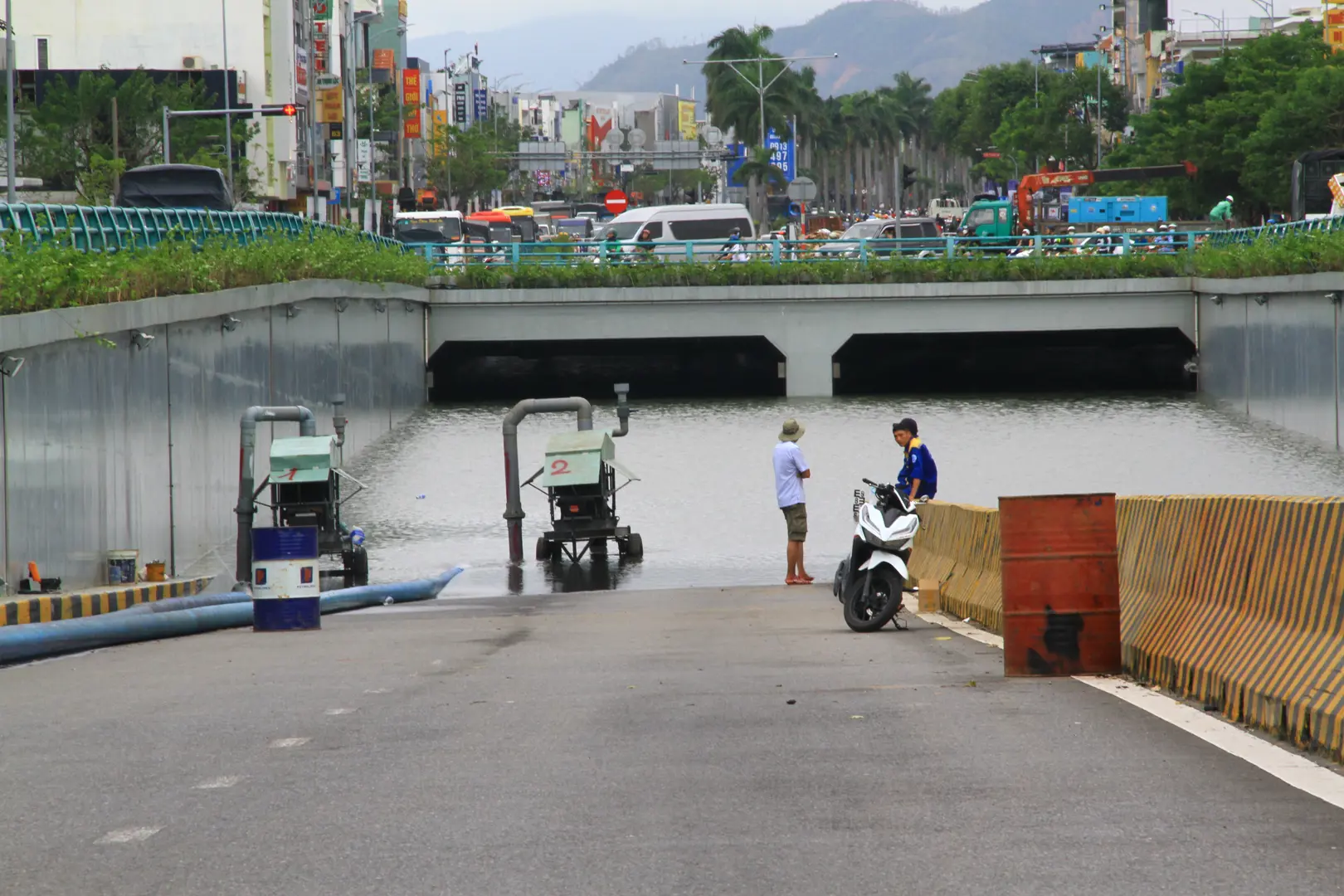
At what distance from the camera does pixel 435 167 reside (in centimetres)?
13850

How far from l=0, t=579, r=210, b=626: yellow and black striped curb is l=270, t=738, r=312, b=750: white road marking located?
605cm

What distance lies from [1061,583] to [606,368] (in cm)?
4923

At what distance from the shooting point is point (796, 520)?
20.9 metres

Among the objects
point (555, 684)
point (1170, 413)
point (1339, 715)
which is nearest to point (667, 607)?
point (555, 684)

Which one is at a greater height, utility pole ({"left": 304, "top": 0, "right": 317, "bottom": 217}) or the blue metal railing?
utility pole ({"left": 304, "top": 0, "right": 317, "bottom": 217})

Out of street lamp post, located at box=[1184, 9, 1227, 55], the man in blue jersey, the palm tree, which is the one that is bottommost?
the man in blue jersey

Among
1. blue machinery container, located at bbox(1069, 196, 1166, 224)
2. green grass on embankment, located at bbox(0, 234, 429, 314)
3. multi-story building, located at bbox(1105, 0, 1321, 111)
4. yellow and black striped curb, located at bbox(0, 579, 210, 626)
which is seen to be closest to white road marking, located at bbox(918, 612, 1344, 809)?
yellow and black striped curb, located at bbox(0, 579, 210, 626)

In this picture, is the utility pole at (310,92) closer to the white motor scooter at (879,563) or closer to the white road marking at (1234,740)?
the white motor scooter at (879,563)

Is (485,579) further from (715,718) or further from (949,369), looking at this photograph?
(949,369)

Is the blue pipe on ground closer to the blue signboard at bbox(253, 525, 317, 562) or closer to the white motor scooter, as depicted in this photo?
the blue signboard at bbox(253, 525, 317, 562)

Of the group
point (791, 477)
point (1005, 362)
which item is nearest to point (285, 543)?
point (791, 477)

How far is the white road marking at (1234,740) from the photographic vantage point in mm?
6809

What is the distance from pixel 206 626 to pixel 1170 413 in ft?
118

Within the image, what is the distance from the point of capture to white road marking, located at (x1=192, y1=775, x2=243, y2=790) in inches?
283
